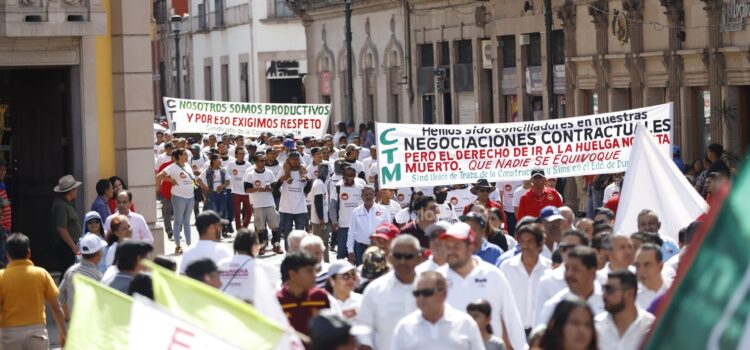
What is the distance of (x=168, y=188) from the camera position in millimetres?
25688

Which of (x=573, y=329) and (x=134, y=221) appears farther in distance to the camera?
(x=134, y=221)

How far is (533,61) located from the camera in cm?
3759

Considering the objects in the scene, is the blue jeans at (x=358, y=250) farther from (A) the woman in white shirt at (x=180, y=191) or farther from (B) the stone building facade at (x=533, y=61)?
(B) the stone building facade at (x=533, y=61)

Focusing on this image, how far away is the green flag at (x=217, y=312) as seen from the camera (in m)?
6.33

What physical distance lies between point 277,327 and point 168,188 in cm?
1963

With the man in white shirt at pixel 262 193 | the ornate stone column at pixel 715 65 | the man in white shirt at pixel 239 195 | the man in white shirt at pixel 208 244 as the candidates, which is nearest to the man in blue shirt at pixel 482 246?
the man in white shirt at pixel 208 244

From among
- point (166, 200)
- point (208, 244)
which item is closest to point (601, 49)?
point (166, 200)

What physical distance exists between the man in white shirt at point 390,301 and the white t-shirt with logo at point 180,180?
15278 mm

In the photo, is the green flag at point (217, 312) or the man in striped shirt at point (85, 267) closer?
the green flag at point (217, 312)

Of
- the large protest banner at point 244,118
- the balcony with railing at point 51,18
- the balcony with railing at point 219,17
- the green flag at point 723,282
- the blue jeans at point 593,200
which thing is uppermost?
the balcony with railing at point 219,17

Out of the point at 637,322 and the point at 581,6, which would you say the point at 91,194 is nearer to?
the point at 637,322

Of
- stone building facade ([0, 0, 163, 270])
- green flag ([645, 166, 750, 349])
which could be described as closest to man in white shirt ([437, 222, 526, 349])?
green flag ([645, 166, 750, 349])

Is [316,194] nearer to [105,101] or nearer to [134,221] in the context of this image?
[105,101]

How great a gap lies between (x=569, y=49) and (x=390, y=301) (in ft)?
85.0
